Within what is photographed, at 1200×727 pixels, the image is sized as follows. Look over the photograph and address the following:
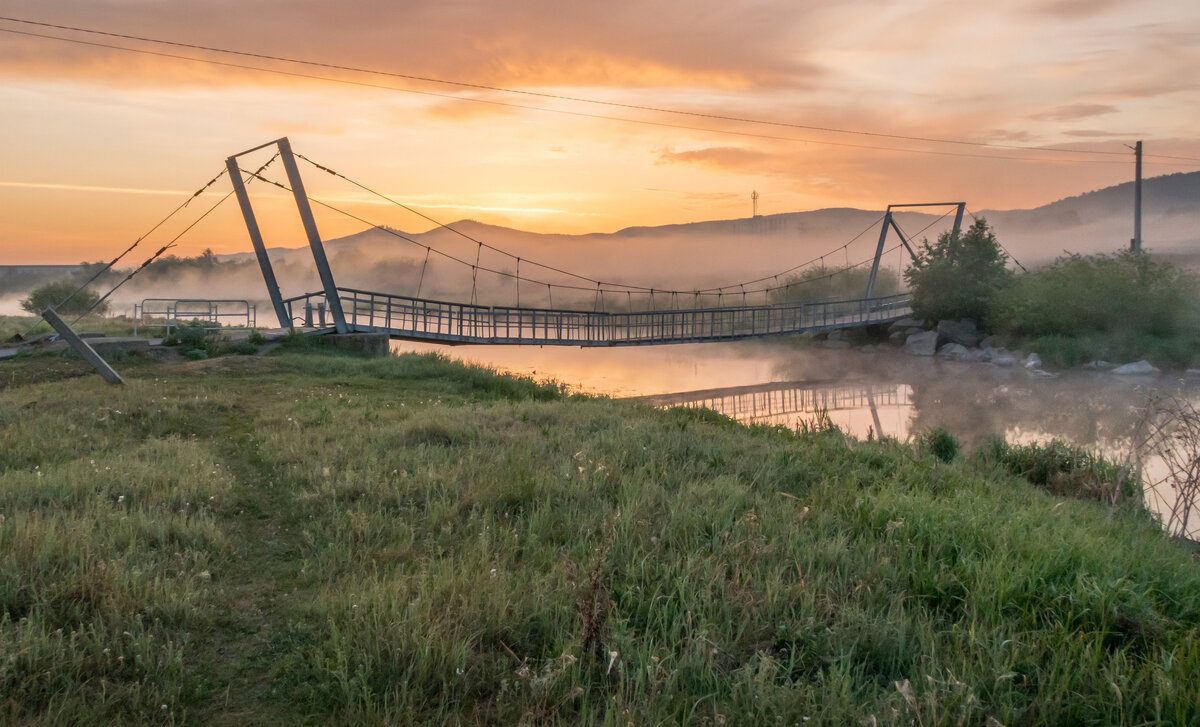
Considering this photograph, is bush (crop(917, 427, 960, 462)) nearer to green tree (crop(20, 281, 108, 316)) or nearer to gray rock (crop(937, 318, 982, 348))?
gray rock (crop(937, 318, 982, 348))

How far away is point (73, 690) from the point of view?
2836mm

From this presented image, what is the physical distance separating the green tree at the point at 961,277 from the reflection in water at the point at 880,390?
11.1ft

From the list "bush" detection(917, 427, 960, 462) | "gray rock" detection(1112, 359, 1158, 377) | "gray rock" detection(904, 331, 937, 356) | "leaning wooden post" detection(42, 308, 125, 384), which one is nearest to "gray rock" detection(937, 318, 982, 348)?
"gray rock" detection(904, 331, 937, 356)

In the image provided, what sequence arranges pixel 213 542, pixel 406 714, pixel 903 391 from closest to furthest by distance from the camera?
pixel 406 714, pixel 213 542, pixel 903 391

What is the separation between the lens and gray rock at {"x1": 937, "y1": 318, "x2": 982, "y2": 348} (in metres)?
31.2

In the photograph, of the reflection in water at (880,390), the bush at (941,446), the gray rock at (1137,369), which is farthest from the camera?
the gray rock at (1137,369)

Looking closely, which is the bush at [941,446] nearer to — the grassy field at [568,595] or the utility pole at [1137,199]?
the grassy field at [568,595]

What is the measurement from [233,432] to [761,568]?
669 centimetres

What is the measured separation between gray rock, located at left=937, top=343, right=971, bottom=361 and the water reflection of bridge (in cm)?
788

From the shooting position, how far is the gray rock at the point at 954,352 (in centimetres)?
2985

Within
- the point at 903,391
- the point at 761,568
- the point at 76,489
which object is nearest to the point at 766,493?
the point at 761,568

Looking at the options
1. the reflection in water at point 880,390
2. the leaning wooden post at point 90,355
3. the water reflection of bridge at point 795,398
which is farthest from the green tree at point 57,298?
the water reflection of bridge at point 795,398

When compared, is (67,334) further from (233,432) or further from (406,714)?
(406,714)

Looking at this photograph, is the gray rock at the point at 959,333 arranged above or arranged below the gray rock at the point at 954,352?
above
